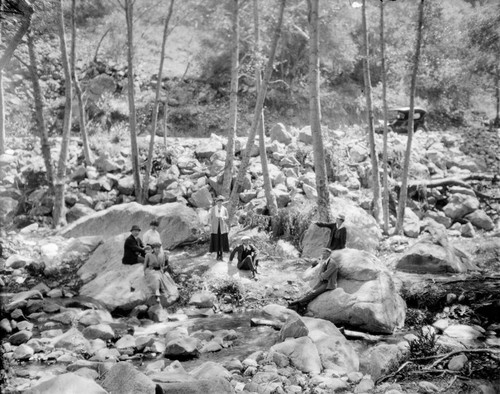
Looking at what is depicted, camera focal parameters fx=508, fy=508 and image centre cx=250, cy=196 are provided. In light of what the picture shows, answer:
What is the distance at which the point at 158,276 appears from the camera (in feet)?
32.6

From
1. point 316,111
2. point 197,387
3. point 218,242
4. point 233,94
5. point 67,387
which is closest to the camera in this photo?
point 67,387

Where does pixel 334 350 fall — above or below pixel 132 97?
below

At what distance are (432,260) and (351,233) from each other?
2560 millimetres

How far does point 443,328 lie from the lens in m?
8.38

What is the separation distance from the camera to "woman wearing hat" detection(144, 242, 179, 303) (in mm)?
9828

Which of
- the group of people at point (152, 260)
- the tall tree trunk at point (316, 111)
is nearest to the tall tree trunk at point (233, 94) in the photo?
the tall tree trunk at point (316, 111)

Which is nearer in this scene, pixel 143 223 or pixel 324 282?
pixel 324 282

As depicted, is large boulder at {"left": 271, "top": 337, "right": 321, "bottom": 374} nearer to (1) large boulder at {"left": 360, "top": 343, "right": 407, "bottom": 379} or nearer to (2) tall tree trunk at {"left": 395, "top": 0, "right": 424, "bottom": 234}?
(1) large boulder at {"left": 360, "top": 343, "right": 407, "bottom": 379}

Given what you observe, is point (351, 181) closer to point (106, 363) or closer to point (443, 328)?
point (443, 328)

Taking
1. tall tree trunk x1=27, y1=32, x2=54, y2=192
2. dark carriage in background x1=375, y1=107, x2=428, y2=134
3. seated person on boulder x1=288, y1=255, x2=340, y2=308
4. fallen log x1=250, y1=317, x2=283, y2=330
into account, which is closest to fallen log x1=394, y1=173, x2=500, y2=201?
dark carriage in background x1=375, y1=107, x2=428, y2=134

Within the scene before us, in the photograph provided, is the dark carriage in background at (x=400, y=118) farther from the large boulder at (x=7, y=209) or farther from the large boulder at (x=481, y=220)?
the large boulder at (x=7, y=209)

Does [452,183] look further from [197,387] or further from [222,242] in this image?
[197,387]

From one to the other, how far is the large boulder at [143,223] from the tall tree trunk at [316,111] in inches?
Answer: 142

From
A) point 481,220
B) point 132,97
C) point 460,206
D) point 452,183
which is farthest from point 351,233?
point 452,183
